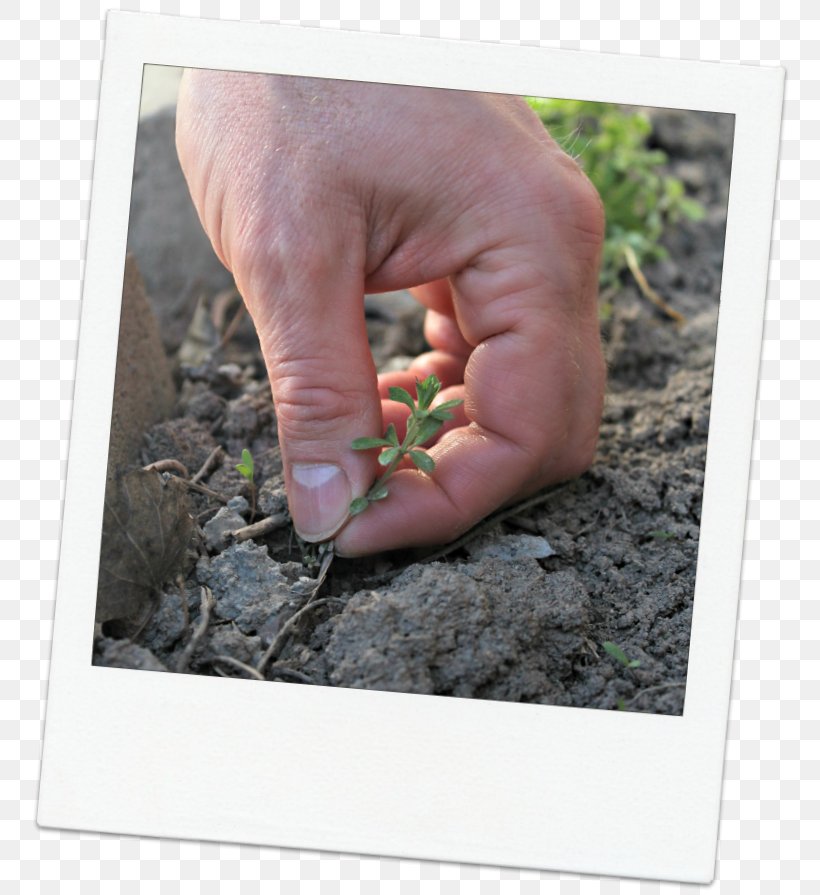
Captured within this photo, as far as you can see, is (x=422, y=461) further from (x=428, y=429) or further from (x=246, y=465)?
(x=246, y=465)

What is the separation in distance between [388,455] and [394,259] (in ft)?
1.26

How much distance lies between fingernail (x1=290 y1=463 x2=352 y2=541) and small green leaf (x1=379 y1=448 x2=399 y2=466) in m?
0.10

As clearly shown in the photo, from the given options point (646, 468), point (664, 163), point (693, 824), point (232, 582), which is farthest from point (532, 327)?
point (664, 163)

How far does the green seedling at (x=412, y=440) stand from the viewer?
4.90ft

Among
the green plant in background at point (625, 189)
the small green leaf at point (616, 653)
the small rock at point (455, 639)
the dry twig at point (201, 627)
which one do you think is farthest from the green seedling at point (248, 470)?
the green plant in background at point (625, 189)

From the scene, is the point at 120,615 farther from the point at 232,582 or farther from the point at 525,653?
the point at 525,653

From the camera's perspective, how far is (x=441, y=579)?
1415 mm

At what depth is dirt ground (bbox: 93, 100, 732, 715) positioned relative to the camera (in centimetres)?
138

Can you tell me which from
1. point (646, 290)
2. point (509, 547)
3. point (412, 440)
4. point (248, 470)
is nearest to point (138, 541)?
point (248, 470)

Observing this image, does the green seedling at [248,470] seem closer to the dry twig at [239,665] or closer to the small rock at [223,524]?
the small rock at [223,524]

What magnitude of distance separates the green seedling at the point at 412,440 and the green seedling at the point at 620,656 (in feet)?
1.35

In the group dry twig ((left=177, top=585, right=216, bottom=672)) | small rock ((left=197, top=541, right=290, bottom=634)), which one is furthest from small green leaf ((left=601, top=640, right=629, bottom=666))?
dry twig ((left=177, top=585, right=216, bottom=672))

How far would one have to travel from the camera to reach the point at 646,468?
186cm

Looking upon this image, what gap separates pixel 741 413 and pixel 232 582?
0.91 meters
